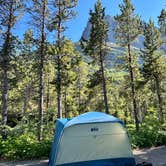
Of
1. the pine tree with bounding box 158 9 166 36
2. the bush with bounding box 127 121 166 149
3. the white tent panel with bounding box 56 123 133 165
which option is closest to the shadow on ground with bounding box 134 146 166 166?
the bush with bounding box 127 121 166 149

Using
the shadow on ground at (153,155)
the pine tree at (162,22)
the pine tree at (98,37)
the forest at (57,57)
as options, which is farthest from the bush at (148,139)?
the pine tree at (162,22)

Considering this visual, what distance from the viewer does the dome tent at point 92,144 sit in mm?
11125

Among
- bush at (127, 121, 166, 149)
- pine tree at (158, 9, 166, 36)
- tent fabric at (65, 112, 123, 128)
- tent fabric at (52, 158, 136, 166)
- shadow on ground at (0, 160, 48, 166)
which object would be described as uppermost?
pine tree at (158, 9, 166, 36)

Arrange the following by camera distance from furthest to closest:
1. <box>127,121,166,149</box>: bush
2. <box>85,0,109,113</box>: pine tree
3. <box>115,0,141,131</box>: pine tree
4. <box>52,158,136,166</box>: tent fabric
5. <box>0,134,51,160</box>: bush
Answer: <box>85,0,109,113</box>: pine tree
<box>115,0,141,131</box>: pine tree
<box>127,121,166,149</box>: bush
<box>0,134,51,160</box>: bush
<box>52,158,136,166</box>: tent fabric

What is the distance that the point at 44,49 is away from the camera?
2014 cm

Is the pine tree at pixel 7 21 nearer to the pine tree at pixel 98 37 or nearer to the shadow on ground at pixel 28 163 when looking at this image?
the shadow on ground at pixel 28 163

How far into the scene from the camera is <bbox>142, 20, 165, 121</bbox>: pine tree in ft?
102

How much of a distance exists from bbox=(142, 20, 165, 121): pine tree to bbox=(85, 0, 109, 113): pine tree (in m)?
7.02

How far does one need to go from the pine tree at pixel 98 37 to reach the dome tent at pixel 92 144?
14.8 metres

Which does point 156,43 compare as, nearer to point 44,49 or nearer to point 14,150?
point 44,49

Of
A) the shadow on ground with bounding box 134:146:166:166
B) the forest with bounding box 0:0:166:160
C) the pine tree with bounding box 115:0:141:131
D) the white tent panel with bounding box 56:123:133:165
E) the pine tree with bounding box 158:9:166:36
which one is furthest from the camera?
the pine tree with bounding box 158:9:166:36

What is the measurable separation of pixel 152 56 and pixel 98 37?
26.2 feet

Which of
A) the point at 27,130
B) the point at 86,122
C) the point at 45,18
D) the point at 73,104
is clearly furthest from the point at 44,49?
the point at 73,104

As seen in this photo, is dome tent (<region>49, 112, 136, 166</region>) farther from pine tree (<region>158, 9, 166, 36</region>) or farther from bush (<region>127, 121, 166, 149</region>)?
pine tree (<region>158, 9, 166, 36</region>)
